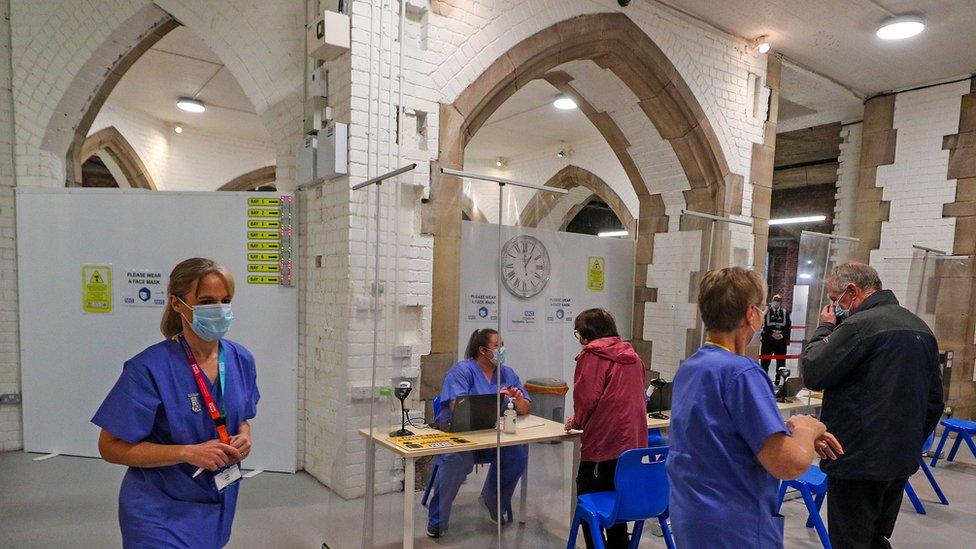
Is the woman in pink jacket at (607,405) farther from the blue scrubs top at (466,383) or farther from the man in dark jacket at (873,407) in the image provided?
the man in dark jacket at (873,407)

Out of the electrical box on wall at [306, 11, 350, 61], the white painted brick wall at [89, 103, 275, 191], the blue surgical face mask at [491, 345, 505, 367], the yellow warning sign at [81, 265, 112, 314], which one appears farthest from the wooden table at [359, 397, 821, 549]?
the white painted brick wall at [89, 103, 275, 191]

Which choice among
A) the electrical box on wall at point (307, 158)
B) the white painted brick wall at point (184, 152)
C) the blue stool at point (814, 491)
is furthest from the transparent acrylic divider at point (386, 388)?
the white painted brick wall at point (184, 152)

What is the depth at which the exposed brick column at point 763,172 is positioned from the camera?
569 centimetres

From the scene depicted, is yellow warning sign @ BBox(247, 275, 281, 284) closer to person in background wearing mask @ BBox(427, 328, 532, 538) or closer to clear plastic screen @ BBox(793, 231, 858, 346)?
person in background wearing mask @ BBox(427, 328, 532, 538)

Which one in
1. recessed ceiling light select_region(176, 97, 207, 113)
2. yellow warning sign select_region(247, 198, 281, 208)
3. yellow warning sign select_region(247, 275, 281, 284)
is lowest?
yellow warning sign select_region(247, 275, 281, 284)

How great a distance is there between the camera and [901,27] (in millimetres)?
4863

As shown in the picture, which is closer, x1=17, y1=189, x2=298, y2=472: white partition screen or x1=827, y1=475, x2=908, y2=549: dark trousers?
x1=827, y1=475, x2=908, y2=549: dark trousers

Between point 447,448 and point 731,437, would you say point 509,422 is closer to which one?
point 447,448

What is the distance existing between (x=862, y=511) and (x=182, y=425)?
2.54 metres

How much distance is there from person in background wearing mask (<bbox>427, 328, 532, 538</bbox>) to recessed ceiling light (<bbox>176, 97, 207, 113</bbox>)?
20.2ft

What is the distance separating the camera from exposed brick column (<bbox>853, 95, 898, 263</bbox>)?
6453 mm

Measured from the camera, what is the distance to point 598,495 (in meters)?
2.70

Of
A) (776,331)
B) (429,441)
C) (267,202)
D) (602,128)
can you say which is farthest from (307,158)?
(776,331)

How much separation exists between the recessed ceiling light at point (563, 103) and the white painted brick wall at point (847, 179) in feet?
11.4
